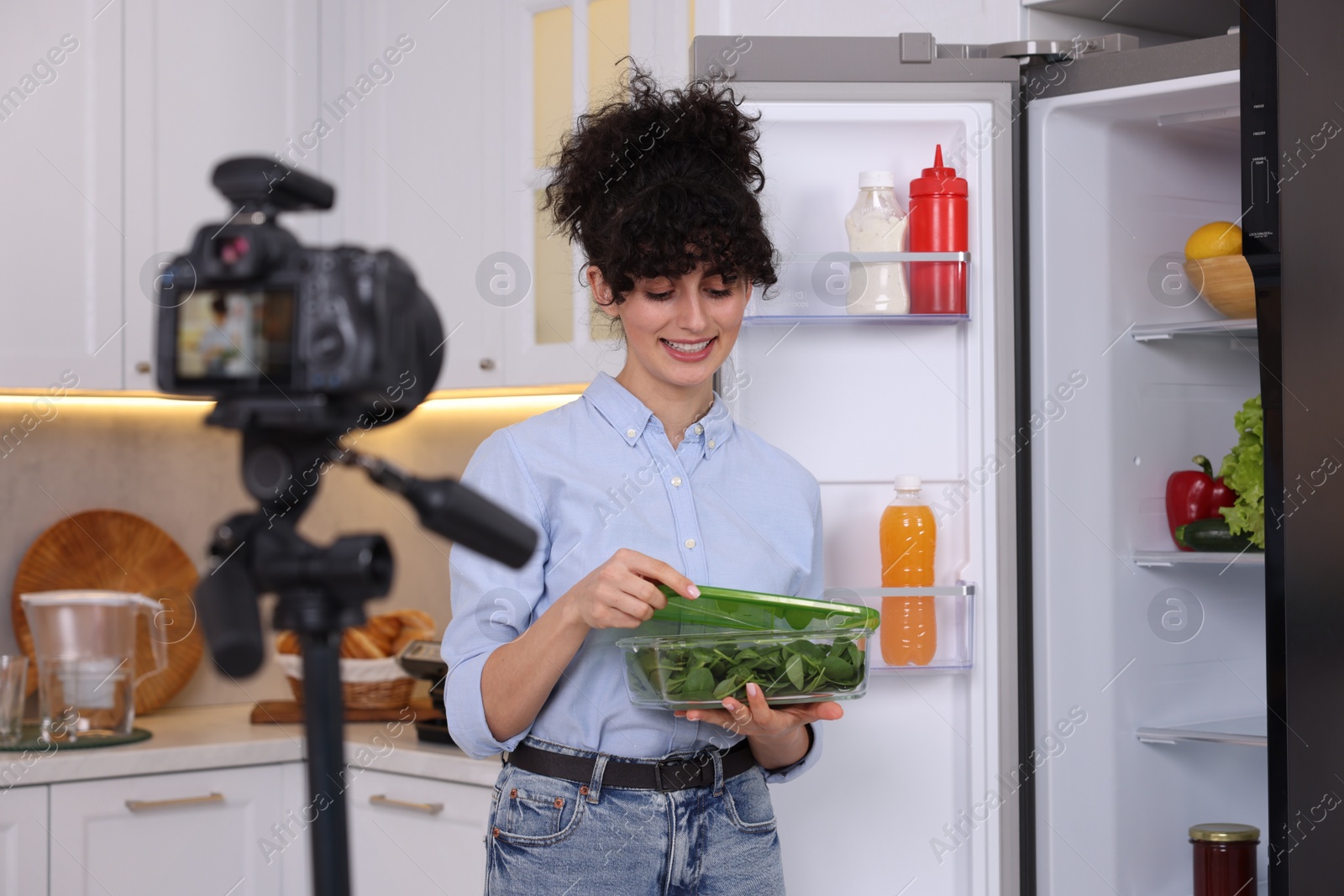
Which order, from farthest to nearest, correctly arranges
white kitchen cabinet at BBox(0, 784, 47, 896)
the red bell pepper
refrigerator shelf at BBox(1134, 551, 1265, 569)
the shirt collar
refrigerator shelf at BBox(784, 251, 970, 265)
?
white kitchen cabinet at BBox(0, 784, 47, 896) → the red bell pepper → refrigerator shelf at BBox(1134, 551, 1265, 569) → refrigerator shelf at BBox(784, 251, 970, 265) → the shirt collar

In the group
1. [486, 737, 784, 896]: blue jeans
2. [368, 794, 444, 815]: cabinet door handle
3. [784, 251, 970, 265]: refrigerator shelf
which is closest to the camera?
[486, 737, 784, 896]: blue jeans

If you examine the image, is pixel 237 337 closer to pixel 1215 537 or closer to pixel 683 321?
pixel 683 321

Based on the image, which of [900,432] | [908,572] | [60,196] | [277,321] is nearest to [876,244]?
[900,432]

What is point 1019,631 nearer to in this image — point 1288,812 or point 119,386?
point 1288,812

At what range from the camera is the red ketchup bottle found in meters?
1.55

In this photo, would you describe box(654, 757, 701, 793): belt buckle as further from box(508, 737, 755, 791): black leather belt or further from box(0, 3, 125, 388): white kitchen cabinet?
box(0, 3, 125, 388): white kitchen cabinet

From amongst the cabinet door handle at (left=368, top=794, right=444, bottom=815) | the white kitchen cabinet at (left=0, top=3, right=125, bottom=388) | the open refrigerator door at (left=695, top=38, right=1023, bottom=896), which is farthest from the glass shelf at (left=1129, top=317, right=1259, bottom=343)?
the white kitchen cabinet at (left=0, top=3, right=125, bottom=388)

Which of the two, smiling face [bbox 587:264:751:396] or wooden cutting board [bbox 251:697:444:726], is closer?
smiling face [bbox 587:264:751:396]

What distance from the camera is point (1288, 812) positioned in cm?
125

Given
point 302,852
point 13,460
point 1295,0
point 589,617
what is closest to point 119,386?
point 13,460

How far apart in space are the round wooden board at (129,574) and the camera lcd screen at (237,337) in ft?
6.50

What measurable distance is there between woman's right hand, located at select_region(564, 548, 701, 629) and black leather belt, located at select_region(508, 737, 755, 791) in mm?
176

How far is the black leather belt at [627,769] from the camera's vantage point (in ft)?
3.59

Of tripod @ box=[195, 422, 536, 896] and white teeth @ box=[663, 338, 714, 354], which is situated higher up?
white teeth @ box=[663, 338, 714, 354]
